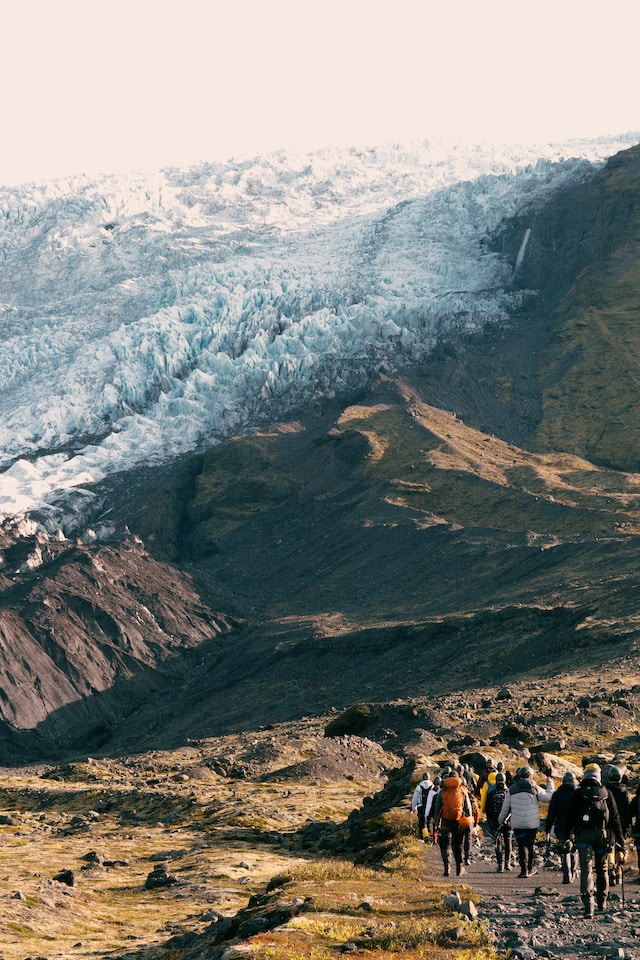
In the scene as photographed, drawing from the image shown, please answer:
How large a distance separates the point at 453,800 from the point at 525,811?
205cm

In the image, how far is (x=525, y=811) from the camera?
2570 centimetres

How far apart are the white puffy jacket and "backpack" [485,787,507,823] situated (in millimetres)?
2533

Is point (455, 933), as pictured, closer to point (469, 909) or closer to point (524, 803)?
point (469, 909)

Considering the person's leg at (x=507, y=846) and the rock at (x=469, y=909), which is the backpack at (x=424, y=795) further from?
the rock at (x=469, y=909)

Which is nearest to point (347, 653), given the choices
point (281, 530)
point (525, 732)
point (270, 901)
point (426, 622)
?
point (426, 622)

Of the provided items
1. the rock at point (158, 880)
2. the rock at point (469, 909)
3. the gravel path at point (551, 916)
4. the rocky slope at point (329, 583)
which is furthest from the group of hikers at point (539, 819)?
the rocky slope at point (329, 583)

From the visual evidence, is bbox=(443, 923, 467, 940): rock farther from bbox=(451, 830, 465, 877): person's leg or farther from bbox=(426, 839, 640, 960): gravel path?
bbox=(451, 830, 465, 877): person's leg

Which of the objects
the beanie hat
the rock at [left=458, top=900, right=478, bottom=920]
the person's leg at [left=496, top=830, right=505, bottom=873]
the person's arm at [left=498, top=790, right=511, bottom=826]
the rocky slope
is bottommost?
the rocky slope

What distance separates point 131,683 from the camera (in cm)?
13325

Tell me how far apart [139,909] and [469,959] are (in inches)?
656

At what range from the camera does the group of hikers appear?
23062 millimetres

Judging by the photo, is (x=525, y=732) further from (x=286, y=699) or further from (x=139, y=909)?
(x=286, y=699)

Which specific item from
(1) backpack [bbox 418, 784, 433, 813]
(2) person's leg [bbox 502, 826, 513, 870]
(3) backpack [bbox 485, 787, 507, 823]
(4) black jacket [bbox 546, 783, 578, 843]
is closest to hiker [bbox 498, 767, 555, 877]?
(2) person's leg [bbox 502, 826, 513, 870]

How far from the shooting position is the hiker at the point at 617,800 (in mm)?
24203
